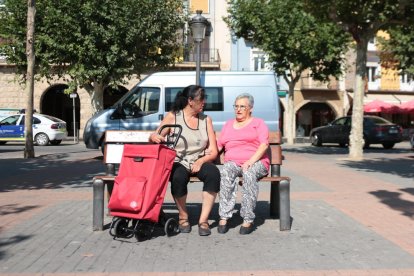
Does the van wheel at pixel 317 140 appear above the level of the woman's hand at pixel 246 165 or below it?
below

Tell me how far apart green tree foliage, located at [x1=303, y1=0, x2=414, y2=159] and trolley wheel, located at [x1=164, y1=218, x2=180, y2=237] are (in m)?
11.4

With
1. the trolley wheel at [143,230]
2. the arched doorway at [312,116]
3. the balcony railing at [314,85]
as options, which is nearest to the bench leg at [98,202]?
the trolley wheel at [143,230]

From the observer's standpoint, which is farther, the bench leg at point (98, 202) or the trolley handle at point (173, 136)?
the bench leg at point (98, 202)

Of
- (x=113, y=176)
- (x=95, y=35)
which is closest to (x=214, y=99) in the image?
(x=113, y=176)

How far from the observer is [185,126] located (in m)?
6.30

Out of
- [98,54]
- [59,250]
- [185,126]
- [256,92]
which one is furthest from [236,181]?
[98,54]

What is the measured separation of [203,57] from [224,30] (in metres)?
2.44

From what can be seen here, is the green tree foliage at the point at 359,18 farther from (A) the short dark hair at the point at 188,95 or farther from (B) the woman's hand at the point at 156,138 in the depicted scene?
(B) the woman's hand at the point at 156,138

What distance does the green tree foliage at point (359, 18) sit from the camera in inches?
631

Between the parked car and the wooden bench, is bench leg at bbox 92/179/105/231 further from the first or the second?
the parked car

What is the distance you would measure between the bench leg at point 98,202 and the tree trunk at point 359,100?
12444mm

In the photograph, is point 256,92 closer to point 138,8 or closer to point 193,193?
point 193,193

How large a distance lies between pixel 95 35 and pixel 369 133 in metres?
13.6

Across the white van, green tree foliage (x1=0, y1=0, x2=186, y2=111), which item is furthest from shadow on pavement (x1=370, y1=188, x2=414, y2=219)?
green tree foliage (x1=0, y1=0, x2=186, y2=111)
